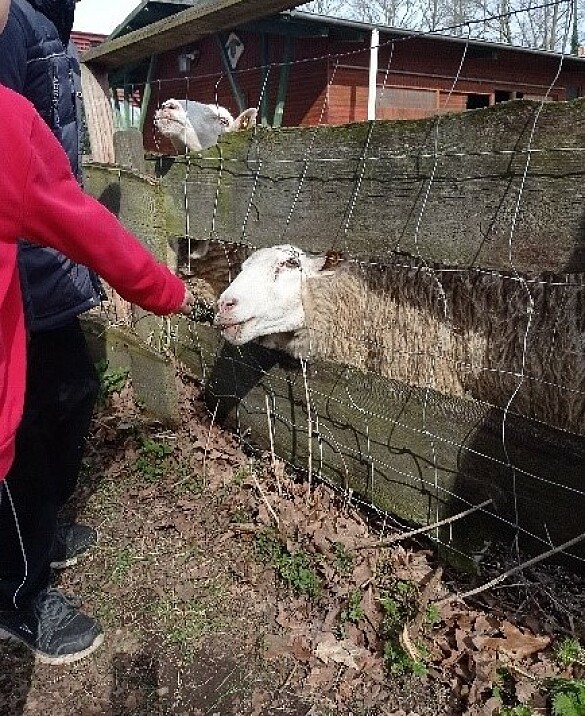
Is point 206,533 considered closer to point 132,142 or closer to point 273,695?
point 273,695

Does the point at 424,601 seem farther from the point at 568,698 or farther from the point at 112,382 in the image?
the point at 112,382

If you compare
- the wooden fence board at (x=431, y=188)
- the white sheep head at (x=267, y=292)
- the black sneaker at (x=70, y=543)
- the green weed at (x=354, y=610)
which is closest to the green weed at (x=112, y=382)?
the black sneaker at (x=70, y=543)

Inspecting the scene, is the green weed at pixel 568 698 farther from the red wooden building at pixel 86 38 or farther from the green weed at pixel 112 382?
the red wooden building at pixel 86 38

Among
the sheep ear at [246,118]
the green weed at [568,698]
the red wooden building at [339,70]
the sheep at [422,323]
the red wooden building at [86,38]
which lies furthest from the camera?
the red wooden building at [86,38]

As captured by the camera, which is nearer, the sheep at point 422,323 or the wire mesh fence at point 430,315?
the wire mesh fence at point 430,315

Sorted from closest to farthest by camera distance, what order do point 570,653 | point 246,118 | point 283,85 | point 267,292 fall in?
point 570,653 → point 267,292 → point 246,118 → point 283,85

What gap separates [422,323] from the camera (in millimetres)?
3002

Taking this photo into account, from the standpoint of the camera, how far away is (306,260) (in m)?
3.23

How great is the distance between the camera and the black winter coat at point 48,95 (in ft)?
7.21

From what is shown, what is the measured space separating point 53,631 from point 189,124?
4.26 m

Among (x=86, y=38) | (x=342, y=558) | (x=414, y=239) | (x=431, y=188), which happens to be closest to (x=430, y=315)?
(x=414, y=239)

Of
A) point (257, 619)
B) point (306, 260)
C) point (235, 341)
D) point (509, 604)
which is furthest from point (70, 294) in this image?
point (509, 604)

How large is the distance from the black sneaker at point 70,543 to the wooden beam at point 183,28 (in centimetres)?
249

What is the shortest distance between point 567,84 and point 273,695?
731 inches
